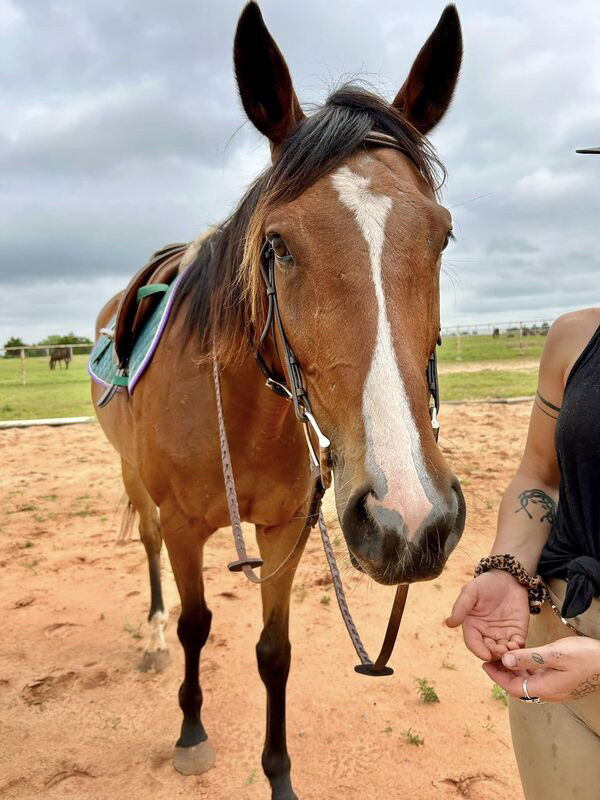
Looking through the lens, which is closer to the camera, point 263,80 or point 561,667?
point 561,667

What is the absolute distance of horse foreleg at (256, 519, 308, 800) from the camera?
2.67 metres

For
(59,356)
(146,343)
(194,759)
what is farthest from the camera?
(59,356)

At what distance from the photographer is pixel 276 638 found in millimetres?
2787

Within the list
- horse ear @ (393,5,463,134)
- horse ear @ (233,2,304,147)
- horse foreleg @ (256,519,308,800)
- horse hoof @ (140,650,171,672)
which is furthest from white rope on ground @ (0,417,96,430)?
horse ear @ (393,5,463,134)

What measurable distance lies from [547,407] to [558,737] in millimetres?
908

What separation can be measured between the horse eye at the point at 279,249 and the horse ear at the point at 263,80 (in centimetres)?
54

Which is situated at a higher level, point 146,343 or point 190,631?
point 146,343

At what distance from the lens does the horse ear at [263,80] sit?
1.80 meters

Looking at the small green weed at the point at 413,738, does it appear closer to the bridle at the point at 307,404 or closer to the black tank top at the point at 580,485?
the bridle at the point at 307,404

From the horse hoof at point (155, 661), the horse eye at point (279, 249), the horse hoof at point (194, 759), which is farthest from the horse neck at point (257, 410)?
the horse hoof at point (155, 661)

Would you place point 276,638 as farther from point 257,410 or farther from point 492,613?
point 492,613

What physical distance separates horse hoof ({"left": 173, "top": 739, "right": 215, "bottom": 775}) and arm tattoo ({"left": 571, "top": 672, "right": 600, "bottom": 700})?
222 centimetres

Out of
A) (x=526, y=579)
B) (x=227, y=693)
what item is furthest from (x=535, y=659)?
(x=227, y=693)

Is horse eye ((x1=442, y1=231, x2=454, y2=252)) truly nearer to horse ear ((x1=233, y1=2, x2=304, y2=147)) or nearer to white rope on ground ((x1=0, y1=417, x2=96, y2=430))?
horse ear ((x1=233, y1=2, x2=304, y2=147))
